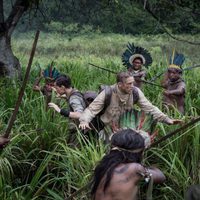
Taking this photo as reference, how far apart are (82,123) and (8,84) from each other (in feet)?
11.7

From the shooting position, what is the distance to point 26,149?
5.30 m

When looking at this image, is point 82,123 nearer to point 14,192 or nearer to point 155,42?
point 14,192

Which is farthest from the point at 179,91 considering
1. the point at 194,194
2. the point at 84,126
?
the point at 194,194

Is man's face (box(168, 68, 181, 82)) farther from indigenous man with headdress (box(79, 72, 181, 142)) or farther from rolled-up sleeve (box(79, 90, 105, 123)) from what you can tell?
rolled-up sleeve (box(79, 90, 105, 123))

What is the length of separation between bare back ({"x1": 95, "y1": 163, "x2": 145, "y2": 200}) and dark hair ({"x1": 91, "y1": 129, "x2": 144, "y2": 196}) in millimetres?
22

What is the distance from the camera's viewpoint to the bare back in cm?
232

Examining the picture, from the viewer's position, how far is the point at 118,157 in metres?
2.45

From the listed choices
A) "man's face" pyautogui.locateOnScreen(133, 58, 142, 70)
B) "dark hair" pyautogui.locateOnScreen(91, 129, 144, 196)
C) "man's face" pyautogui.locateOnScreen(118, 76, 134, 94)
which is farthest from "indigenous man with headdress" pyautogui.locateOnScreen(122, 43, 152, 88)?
"dark hair" pyautogui.locateOnScreen(91, 129, 144, 196)

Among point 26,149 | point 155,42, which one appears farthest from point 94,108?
point 155,42

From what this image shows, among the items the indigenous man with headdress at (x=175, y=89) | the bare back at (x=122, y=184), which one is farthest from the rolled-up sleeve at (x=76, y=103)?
the bare back at (x=122, y=184)

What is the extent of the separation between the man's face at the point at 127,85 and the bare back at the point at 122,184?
2.32m

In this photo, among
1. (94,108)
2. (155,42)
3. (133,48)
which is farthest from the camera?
(155,42)

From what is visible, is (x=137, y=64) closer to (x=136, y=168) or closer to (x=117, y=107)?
(x=117, y=107)

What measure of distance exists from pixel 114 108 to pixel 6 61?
486 centimetres
